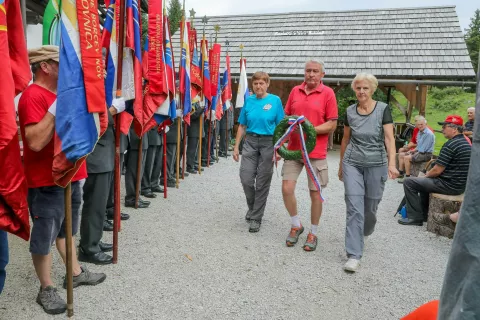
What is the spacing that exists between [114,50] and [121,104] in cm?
47

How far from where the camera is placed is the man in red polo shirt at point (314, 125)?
4238mm

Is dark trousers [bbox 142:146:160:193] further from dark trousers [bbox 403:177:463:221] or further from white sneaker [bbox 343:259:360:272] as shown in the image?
dark trousers [bbox 403:177:463:221]

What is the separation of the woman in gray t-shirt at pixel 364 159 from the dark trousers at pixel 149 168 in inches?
129

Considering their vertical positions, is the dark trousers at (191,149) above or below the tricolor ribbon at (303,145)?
below

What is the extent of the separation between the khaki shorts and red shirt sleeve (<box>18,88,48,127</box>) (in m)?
2.69

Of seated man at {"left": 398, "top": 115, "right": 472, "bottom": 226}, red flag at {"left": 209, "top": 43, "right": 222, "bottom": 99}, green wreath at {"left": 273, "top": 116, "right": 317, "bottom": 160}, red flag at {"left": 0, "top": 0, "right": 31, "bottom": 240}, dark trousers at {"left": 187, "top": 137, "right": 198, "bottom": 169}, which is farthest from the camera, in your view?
red flag at {"left": 209, "top": 43, "right": 222, "bottom": 99}

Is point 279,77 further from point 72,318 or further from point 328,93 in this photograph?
point 72,318

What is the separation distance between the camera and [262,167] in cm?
482

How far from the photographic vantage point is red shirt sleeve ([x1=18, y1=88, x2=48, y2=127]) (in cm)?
243

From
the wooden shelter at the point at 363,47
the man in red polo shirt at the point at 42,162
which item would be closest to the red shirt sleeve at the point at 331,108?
the man in red polo shirt at the point at 42,162

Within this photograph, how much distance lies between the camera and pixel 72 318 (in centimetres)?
268

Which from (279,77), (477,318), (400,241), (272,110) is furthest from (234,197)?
(279,77)

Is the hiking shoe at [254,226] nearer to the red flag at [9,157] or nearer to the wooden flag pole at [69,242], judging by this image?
the wooden flag pole at [69,242]

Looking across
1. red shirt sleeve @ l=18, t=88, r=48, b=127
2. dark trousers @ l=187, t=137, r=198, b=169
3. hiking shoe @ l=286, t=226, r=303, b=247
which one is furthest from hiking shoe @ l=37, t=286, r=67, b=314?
dark trousers @ l=187, t=137, r=198, b=169
